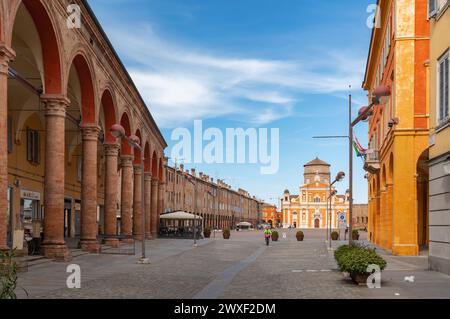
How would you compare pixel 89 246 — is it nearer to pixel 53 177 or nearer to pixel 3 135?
pixel 53 177

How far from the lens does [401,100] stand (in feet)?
90.3

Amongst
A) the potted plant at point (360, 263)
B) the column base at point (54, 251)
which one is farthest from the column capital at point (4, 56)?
the potted plant at point (360, 263)

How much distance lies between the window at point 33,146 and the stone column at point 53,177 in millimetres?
12420

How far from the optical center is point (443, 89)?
18781mm

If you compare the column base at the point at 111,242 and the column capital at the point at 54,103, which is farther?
the column base at the point at 111,242

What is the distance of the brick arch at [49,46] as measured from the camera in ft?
65.7

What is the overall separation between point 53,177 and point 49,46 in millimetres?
5031

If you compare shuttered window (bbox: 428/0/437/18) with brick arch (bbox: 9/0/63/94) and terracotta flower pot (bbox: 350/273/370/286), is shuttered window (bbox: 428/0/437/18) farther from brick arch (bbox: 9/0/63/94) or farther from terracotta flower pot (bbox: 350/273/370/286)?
brick arch (bbox: 9/0/63/94)

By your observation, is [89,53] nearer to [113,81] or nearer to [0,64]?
[113,81]

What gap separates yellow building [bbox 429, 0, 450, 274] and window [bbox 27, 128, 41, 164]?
23.5 m

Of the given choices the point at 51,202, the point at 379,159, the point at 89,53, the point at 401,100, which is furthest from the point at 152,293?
the point at 379,159

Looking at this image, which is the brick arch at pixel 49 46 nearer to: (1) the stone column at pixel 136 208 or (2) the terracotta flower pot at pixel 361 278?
(2) the terracotta flower pot at pixel 361 278

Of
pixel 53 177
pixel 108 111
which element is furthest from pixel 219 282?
pixel 108 111
